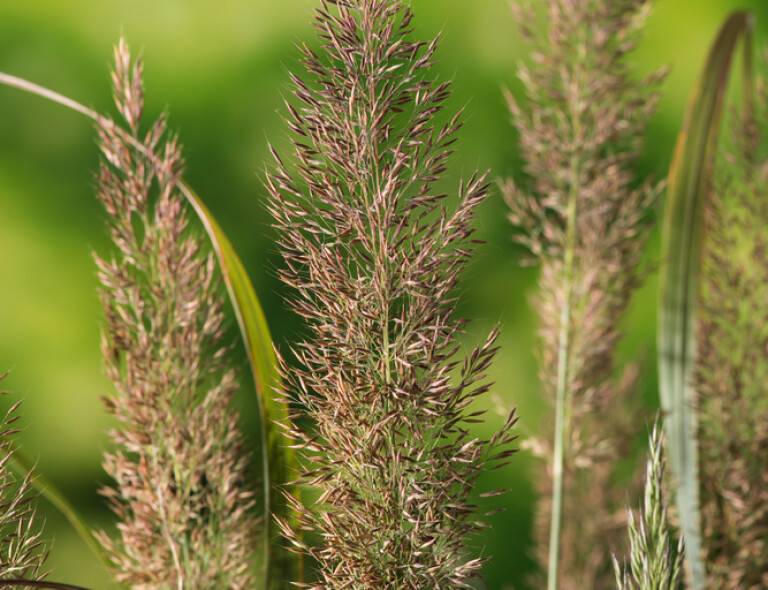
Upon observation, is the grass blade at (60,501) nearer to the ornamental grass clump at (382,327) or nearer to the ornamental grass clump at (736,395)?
the ornamental grass clump at (382,327)

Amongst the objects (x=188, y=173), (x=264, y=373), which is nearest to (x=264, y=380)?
(x=264, y=373)

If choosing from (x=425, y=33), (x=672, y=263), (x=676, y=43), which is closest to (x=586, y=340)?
(x=672, y=263)

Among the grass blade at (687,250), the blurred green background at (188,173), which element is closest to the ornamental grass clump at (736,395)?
the grass blade at (687,250)

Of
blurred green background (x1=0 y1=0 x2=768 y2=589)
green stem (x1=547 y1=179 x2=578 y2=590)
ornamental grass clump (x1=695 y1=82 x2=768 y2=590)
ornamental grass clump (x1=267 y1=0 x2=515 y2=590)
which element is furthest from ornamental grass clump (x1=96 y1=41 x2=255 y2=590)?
blurred green background (x1=0 y1=0 x2=768 y2=589)

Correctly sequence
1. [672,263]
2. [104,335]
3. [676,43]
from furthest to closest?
1. [676,43]
2. [672,263]
3. [104,335]

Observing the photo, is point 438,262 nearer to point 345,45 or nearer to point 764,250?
point 345,45

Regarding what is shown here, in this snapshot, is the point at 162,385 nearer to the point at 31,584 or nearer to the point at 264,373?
the point at 264,373

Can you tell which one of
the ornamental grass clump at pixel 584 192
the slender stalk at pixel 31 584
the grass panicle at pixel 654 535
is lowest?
the slender stalk at pixel 31 584
